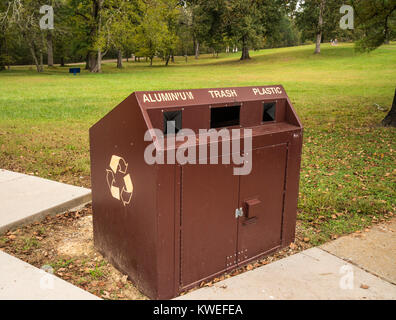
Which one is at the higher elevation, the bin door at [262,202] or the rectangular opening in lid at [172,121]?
the rectangular opening in lid at [172,121]

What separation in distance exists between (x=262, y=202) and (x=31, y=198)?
294 cm

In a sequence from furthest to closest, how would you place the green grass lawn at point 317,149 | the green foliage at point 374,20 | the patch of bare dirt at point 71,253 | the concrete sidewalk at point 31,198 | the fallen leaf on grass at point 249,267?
the green foliage at point 374,20, the green grass lawn at point 317,149, the concrete sidewalk at point 31,198, the fallen leaf on grass at point 249,267, the patch of bare dirt at point 71,253

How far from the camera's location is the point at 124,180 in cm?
306

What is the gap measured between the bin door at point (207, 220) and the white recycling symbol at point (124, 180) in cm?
44

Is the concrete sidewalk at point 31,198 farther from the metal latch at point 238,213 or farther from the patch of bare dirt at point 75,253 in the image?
the metal latch at point 238,213

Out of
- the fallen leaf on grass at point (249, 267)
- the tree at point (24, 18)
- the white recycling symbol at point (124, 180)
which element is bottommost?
the fallen leaf on grass at point (249, 267)

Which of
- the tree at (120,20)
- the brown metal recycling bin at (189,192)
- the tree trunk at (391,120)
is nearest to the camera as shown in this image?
the brown metal recycling bin at (189,192)

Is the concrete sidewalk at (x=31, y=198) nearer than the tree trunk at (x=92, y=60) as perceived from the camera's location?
Yes

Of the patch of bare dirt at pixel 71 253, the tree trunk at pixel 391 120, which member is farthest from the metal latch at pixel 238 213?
the tree trunk at pixel 391 120

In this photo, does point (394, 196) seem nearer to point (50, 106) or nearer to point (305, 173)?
point (305, 173)

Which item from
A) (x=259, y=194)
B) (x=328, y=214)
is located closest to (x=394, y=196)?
(x=328, y=214)

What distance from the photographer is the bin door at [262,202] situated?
3289 mm

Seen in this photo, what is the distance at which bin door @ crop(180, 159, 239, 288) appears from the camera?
292 cm

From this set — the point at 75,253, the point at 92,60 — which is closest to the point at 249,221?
the point at 75,253
